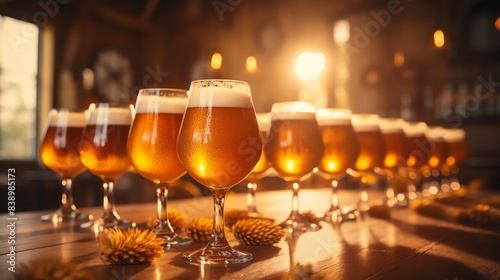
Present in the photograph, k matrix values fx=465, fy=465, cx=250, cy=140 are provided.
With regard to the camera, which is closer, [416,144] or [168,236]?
[168,236]

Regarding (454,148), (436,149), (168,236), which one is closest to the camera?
(168,236)

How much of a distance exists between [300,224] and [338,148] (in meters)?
0.32

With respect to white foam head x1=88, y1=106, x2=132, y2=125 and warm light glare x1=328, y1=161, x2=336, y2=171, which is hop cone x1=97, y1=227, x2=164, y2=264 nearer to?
white foam head x1=88, y1=106, x2=132, y2=125

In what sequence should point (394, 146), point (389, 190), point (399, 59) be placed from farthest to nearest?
point (399, 59) → point (389, 190) → point (394, 146)

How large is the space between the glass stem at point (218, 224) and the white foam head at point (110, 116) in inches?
17.2

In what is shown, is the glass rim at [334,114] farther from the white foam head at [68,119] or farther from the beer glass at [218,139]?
the white foam head at [68,119]

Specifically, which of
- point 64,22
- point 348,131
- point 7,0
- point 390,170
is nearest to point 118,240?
point 348,131

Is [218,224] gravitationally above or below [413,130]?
below

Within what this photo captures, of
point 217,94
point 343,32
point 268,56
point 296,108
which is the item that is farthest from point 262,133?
point 343,32

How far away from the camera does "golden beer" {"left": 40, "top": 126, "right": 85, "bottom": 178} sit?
1266 mm

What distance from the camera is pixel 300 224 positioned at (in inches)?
42.1

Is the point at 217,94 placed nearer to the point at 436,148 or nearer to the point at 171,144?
the point at 171,144

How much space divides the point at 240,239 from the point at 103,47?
8045mm

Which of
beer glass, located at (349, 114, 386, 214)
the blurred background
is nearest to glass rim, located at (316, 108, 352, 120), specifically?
beer glass, located at (349, 114, 386, 214)
